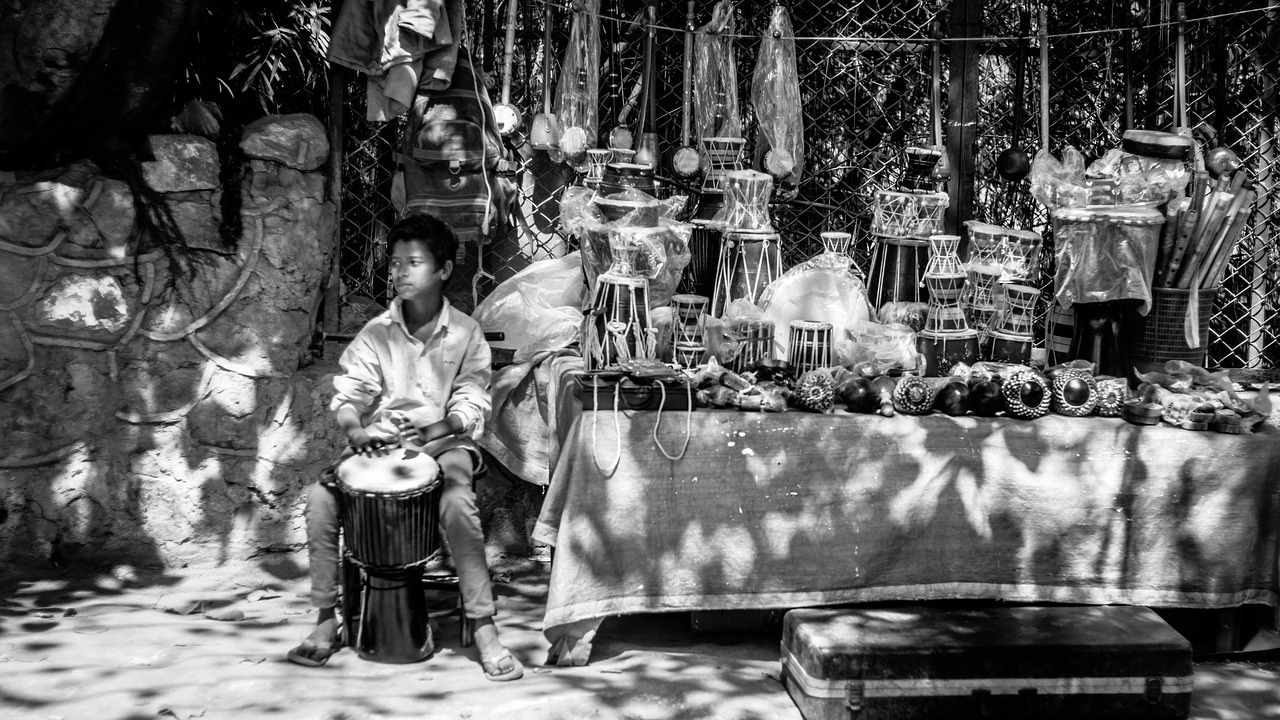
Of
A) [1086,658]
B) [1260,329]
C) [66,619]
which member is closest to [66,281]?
[66,619]

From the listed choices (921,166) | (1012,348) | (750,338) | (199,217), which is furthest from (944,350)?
(199,217)

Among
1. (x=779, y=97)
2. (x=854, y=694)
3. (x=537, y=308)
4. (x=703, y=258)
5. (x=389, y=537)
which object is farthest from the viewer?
(x=779, y=97)

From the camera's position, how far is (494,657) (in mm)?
4297

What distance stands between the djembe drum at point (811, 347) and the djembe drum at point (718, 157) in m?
0.99

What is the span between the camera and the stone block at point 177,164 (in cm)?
529

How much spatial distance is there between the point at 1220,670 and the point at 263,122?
15.0 ft

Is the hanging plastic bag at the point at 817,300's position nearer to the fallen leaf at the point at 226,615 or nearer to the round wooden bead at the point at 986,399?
the round wooden bead at the point at 986,399

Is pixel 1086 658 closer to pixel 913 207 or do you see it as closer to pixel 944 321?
pixel 944 321

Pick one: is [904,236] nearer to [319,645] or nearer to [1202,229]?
[1202,229]

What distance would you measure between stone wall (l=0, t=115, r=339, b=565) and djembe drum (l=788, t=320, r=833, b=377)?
6.89ft

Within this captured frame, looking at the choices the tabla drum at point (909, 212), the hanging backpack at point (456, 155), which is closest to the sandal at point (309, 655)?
the hanging backpack at point (456, 155)

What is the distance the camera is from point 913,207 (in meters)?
5.53

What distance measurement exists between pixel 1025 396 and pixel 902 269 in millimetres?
1059

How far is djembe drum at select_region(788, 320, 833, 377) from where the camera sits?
16.9 ft
